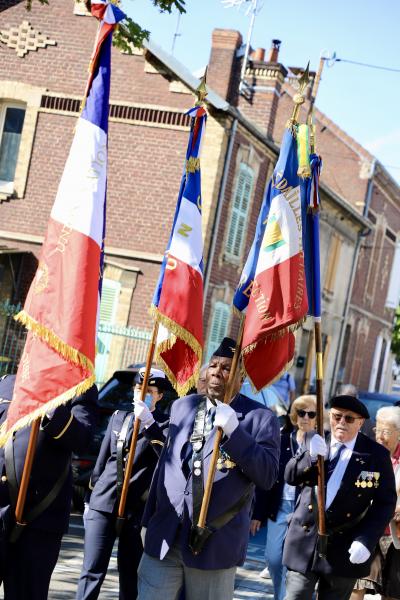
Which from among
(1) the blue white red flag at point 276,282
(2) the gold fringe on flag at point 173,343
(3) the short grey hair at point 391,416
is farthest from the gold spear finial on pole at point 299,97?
(3) the short grey hair at point 391,416

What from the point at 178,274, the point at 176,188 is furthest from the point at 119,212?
the point at 178,274

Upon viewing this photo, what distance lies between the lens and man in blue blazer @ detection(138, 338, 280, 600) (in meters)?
5.03

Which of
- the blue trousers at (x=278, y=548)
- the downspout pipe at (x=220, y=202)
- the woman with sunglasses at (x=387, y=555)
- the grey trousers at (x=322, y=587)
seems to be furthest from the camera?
the downspout pipe at (x=220, y=202)

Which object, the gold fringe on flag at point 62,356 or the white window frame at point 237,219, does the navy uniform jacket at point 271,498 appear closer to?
the gold fringe on flag at point 62,356

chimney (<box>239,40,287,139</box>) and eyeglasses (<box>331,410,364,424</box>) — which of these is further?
chimney (<box>239,40,287,139</box>)

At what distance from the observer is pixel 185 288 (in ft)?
21.5

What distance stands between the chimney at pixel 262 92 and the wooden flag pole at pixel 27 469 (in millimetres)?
19838

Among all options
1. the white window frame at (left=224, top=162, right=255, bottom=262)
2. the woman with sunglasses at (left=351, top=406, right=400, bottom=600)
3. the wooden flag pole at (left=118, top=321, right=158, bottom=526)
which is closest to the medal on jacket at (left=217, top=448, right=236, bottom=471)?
the wooden flag pole at (left=118, top=321, right=158, bottom=526)

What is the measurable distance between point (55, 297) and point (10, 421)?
712mm

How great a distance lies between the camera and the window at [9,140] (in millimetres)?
21906

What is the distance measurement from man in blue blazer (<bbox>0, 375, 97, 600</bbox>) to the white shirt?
183cm

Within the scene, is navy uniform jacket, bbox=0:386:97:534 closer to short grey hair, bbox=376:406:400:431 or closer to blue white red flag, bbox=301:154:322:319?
blue white red flag, bbox=301:154:322:319

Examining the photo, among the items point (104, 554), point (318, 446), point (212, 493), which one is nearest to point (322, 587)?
point (318, 446)

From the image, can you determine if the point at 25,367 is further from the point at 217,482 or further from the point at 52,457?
the point at 217,482
